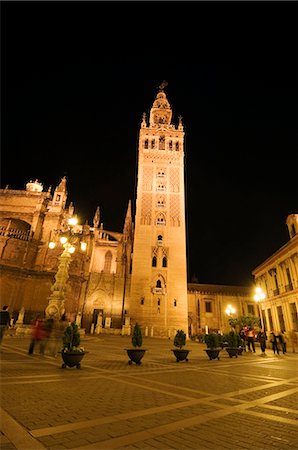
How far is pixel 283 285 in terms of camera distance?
26219 mm

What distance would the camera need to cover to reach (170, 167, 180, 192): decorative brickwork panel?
4125 centimetres

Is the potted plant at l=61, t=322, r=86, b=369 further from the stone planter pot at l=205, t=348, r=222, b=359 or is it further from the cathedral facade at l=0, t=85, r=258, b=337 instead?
the cathedral facade at l=0, t=85, r=258, b=337

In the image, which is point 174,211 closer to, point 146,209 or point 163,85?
point 146,209

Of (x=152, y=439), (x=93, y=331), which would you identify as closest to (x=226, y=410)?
(x=152, y=439)

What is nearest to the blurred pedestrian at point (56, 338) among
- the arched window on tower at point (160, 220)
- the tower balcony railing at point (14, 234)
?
the tower balcony railing at point (14, 234)

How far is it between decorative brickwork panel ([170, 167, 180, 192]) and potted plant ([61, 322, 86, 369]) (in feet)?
115

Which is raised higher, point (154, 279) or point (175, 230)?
point (175, 230)

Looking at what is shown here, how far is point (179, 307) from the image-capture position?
34.5 m

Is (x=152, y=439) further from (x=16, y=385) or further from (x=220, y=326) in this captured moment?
(x=220, y=326)

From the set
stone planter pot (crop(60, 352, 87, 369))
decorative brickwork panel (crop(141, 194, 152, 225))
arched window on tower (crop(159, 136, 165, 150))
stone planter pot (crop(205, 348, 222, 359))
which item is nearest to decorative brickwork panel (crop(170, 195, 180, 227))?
decorative brickwork panel (crop(141, 194, 152, 225))

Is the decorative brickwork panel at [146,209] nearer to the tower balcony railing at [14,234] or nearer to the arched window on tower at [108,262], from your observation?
the arched window on tower at [108,262]

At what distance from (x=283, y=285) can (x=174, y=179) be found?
76.3 feet

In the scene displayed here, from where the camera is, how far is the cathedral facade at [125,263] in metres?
31.9

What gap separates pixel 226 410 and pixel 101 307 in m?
34.1
